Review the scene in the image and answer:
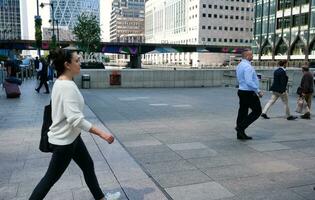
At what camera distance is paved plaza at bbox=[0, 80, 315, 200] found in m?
4.42

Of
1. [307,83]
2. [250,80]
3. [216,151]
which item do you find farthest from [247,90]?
[307,83]

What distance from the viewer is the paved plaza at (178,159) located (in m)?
4.42

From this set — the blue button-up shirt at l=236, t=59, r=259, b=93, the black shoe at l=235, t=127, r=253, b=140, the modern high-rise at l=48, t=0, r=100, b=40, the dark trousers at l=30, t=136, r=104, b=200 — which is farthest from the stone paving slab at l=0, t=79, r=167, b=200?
the modern high-rise at l=48, t=0, r=100, b=40

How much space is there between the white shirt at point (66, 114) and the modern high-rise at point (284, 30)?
240 ft

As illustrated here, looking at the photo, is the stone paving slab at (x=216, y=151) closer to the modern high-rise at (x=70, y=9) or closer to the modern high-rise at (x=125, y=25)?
the modern high-rise at (x=70, y=9)

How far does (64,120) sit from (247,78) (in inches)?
181

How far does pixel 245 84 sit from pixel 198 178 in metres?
2.80

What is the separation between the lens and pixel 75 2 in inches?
3172

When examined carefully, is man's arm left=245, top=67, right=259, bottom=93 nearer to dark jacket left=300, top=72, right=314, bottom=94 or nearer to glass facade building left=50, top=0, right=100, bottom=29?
dark jacket left=300, top=72, right=314, bottom=94

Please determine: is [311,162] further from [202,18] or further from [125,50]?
[202,18]

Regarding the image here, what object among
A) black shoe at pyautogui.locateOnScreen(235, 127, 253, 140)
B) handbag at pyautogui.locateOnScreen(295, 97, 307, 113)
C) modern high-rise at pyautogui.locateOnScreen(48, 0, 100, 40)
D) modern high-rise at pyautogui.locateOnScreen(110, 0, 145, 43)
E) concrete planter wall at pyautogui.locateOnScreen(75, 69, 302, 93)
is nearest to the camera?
black shoe at pyautogui.locateOnScreen(235, 127, 253, 140)

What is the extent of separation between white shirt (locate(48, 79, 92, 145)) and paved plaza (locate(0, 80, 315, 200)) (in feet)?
4.11

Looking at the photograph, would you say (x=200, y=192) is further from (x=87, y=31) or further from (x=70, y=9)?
(x=70, y=9)

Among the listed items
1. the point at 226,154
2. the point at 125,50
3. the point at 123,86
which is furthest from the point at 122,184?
the point at 125,50
